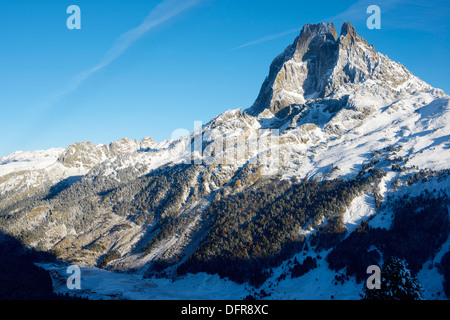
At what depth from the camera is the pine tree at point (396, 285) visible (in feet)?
165

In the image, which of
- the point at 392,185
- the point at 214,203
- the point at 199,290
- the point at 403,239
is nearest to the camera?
the point at 403,239

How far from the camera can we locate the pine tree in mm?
50156

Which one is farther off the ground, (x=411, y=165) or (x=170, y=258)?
(x=411, y=165)

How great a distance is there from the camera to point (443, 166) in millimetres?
147250

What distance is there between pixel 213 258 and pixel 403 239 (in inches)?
2994

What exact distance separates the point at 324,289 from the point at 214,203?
325 feet

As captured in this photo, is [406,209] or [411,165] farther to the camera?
[411,165]

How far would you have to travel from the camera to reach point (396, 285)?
50938mm

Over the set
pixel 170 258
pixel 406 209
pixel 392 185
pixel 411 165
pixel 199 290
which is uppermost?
pixel 411 165

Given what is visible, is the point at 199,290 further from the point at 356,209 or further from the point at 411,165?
the point at 411,165
